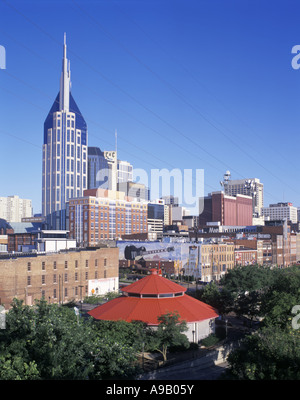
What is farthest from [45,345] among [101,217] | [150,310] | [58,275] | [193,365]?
[101,217]

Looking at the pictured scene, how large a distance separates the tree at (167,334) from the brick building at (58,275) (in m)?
18.4

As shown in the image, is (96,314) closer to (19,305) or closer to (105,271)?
(19,305)

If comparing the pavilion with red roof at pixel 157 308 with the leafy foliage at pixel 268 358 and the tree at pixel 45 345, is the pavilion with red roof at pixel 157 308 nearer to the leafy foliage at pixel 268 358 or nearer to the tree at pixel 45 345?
the leafy foliage at pixel 268 358

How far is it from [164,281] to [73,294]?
818 inches

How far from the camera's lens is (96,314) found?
117 feet

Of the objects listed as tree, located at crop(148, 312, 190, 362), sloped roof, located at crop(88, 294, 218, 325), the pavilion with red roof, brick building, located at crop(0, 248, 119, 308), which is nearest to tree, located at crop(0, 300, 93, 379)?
tree, located at crop(148, 312, 190, 362)

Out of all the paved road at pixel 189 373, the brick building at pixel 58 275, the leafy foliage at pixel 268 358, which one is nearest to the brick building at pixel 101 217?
the brick building at pixel 58 275

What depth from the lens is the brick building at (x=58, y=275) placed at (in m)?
45.1

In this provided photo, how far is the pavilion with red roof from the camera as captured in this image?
33.6 meters

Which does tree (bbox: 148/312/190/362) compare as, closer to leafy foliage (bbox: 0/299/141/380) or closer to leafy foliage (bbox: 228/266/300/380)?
leafy foliage (bbox: 0/299/141/380)

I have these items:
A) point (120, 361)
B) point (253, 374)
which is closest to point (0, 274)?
point (120, 361)

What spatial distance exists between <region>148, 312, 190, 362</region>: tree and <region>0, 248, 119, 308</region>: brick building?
18.4 meters
